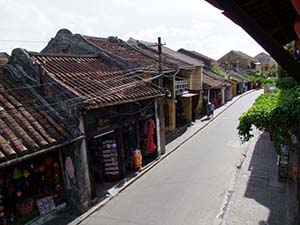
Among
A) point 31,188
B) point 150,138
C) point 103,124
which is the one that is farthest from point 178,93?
point 31,188

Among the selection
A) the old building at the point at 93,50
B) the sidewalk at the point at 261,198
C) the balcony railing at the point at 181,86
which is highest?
the old building at the point at 93,50

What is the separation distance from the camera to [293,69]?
4527 millimetres

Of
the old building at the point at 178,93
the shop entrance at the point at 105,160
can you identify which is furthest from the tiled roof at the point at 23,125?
the old building at the point at 178,93

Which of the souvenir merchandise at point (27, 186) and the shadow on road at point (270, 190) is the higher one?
the souvenir merchandise at point (27, 186)

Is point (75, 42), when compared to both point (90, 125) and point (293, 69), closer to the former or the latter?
point (90, 125)

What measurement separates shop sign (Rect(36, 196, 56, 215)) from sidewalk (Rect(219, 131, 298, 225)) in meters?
6.14

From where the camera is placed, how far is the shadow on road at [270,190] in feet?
31.5

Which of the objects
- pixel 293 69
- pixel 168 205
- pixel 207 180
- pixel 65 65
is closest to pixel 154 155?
pixel 207 180

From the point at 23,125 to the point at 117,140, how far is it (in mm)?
4568

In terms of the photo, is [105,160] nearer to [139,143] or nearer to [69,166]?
[69,166]

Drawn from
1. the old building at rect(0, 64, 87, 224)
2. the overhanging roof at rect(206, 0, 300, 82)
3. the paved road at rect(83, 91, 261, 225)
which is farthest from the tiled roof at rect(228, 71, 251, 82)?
the overhanging roof at rect(206, 0, 300, 82)

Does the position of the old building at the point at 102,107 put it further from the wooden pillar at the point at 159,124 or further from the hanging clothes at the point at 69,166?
the hanging clothes at the point at 69,166

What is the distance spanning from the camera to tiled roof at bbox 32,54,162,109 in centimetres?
1124

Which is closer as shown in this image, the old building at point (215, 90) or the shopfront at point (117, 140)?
the shopfront at point (117, 140)
